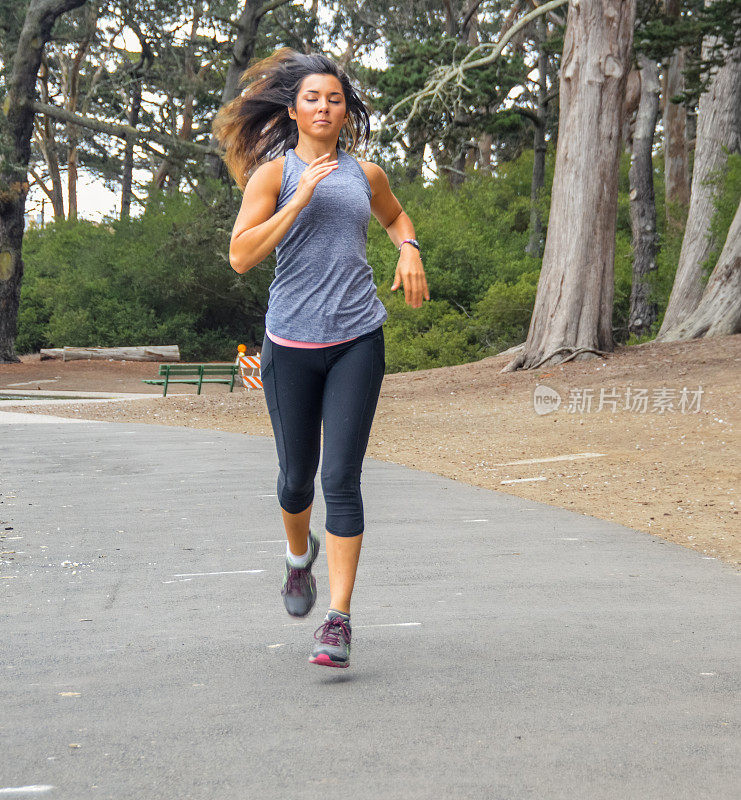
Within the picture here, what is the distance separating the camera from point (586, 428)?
509 inches

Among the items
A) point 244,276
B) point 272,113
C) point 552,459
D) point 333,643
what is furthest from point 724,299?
point 244,276

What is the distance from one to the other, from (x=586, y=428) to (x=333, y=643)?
9.68m

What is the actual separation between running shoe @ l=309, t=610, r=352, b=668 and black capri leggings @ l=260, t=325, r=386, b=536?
11.8 inches

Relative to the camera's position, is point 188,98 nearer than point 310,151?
No

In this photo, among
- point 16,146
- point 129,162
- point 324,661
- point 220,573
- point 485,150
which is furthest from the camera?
point 129,162

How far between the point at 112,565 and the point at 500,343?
22997 mm

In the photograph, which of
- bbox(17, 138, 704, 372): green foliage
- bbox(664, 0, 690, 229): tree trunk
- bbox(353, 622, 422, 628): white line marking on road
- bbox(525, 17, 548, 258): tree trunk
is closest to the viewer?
bbox(353, 622, 422, 628): white line marking on road

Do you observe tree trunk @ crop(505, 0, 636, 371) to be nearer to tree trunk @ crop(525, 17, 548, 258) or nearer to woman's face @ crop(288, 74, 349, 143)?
tree trunk @ crop(525, 17, 548, 258)

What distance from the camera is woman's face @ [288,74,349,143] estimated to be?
13.0 feet

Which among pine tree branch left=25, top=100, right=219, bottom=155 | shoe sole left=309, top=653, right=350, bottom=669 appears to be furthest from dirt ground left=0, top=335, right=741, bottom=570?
pine tree branch left=25, top=100, right=219, bottom=155

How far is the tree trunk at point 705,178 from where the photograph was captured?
22.0 m

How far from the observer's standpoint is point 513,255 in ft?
106

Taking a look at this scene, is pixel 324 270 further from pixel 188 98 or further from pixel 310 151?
pixel 188 98

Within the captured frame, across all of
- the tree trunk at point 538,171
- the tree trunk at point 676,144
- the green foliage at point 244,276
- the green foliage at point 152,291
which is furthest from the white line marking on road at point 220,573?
the green foliage at point 152,291
